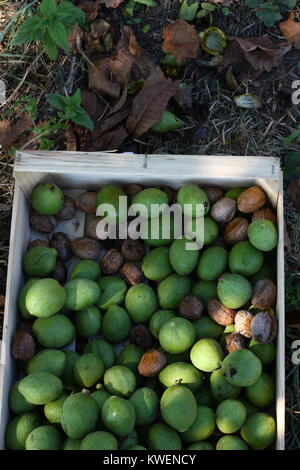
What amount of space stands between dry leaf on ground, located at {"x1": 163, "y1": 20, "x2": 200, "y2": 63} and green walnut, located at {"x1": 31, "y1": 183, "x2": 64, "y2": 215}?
1105 millimetres

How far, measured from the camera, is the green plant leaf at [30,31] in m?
Answer: 2.69

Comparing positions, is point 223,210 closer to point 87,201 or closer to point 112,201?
point 112,201

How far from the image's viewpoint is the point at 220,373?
7.32ft

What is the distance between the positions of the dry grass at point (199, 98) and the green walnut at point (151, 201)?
0.63m

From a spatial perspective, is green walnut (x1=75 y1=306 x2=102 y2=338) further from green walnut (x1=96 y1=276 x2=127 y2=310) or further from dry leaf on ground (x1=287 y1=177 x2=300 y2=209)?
dry leaf on ground (x1=287 y1=177 x2=300 y2=209)

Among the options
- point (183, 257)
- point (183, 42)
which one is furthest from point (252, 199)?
point (183, 42)

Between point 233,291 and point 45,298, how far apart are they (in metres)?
0.73

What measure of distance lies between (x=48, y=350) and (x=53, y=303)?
0.18 metres

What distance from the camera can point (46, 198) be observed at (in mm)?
2492


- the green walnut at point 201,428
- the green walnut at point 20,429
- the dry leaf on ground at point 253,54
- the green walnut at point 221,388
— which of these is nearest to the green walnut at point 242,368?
the green walnut at point 221,388

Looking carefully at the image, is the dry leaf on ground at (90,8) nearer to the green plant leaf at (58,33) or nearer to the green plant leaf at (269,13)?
the green plant leaf at (58,33)

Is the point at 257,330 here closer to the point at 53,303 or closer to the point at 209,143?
the point at 53,303

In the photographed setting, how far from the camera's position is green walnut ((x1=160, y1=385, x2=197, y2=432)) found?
2.08 metres

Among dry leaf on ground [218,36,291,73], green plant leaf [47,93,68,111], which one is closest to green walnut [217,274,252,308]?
green plant leaf [47,93,68,111]
